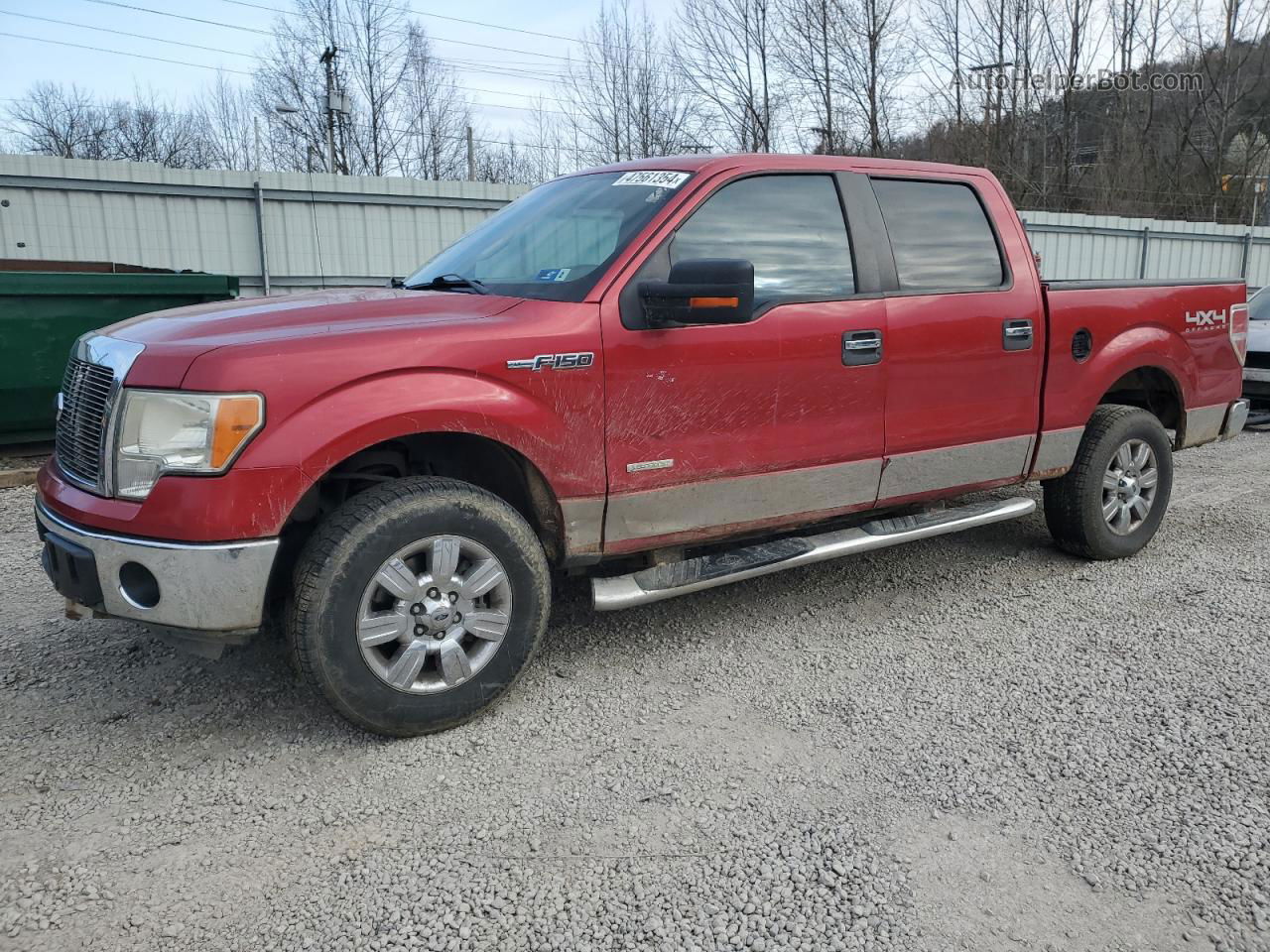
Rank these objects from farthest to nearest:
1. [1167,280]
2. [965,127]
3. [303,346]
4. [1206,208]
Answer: [1206,208] < [965,127] < [1167,280] < [303,346]

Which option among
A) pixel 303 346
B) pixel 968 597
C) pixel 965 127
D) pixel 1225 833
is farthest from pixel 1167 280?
pixel 965 127

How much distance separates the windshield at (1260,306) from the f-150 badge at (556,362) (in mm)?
10311

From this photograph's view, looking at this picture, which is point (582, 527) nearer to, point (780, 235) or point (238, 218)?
point (780, 235)

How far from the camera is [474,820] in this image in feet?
9.14

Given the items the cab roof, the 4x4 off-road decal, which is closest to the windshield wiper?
the cab roof

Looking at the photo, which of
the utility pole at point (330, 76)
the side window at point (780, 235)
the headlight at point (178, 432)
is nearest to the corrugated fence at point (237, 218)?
the headlight at point (178, 432)

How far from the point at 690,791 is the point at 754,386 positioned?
5.00 ft

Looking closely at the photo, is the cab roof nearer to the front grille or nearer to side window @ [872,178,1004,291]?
side window @ [872,178,1004,291]

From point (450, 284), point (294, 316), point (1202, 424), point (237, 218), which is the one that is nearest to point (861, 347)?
point (450, 284)

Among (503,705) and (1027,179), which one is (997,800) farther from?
(1027,179)

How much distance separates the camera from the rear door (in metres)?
4.15

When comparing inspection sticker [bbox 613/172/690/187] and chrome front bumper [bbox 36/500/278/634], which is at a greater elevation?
inspection sticker [bbox 613/172/690/187]

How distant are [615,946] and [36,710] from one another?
2.38 meters

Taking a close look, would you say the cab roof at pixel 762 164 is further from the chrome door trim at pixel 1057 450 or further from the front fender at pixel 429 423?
the chrome door trim at pixel 1057 450
